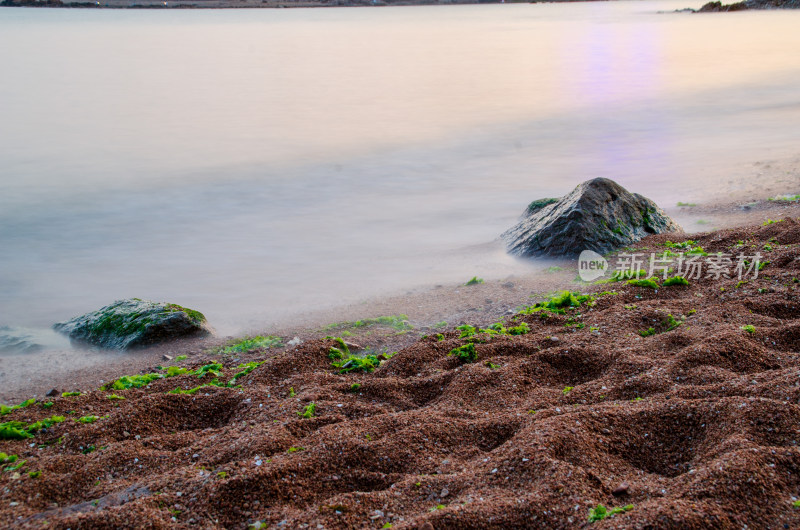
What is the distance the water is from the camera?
7223mm

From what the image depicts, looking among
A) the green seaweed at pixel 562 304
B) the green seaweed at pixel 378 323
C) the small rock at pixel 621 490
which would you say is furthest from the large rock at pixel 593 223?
the small rock at pixel 621 490

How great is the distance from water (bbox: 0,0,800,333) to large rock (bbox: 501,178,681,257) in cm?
48

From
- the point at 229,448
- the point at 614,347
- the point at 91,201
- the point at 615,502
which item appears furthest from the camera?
the point at 91,201

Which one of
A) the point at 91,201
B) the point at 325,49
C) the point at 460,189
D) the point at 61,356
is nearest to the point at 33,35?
the point at 325,49

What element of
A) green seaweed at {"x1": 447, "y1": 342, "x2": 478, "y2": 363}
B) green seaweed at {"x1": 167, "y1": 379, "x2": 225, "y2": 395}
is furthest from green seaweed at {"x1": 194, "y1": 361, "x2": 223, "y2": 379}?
green seaweed at {"x1": 447, "y1": 342, "x2": 478, "y2": 363}

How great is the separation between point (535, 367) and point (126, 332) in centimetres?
336

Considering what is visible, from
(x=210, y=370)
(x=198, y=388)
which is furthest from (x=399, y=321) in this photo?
(x=198, y=388)

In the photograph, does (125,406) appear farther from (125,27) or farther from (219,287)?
(125,27)

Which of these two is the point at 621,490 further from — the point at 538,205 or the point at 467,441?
the point at 538,205

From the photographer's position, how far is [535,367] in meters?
3.76

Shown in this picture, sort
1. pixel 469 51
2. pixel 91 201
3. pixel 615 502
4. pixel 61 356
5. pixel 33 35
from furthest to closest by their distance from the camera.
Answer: pixel 33 35 < pixel 469 51 < pixel 91 201 < pixel 61 356 < pixel 615 502

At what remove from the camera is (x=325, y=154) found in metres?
13.1

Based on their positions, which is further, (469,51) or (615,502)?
(469,51)

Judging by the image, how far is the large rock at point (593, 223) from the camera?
6.42 m
